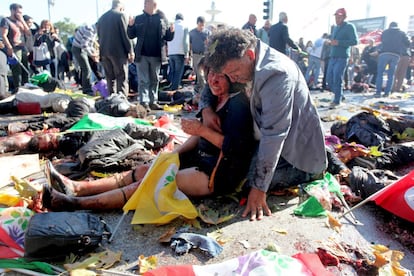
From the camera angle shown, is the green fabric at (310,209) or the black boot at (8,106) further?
the black boot at (8,106)

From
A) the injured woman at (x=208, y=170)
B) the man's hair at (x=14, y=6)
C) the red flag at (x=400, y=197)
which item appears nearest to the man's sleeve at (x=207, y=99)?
the injured woman at (x=208, y=170)

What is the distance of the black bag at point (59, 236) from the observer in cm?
194

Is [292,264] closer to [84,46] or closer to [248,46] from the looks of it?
[248,46]

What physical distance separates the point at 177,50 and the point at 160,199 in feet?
23.3

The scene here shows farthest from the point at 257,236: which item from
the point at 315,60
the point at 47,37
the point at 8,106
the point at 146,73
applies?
the point at 315,60

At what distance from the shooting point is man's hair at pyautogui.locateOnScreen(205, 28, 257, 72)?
7.48ft

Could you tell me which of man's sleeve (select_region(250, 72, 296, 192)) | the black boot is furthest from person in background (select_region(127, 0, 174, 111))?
man's sleeve (select_region(250, 72, 296, 192))

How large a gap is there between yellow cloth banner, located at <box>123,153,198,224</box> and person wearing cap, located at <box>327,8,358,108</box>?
19.9ft

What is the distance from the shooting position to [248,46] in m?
2.34

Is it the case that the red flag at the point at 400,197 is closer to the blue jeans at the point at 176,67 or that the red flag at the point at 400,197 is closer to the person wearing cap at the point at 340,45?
the person wearing cap at the point at 340,45

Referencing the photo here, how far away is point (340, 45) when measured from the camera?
24.8 feet

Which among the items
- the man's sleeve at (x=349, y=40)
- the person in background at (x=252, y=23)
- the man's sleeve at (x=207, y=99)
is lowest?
the man's sleeve at (x=207, y=99)

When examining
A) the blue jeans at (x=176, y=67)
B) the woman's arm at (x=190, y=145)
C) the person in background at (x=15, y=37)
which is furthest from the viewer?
the blue jeans at (x=176, y=67)

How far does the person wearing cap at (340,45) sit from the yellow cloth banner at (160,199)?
6056 mm
